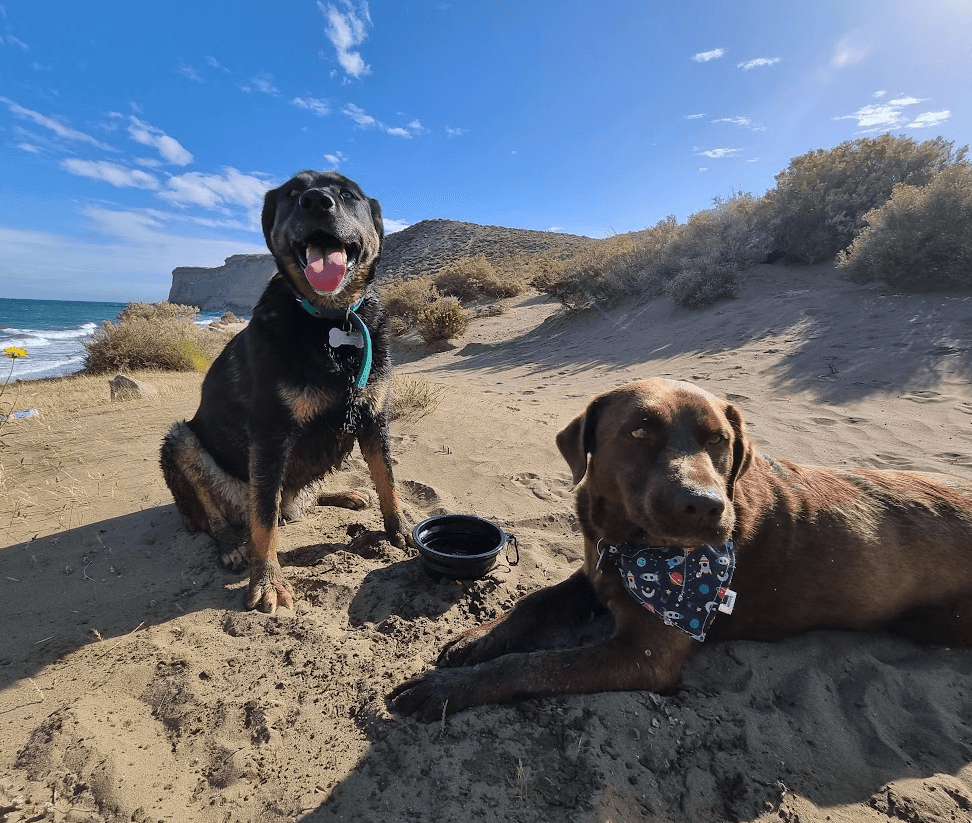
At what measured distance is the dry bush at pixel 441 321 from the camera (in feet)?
47.8

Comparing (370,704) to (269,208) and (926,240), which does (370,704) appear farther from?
(926,240)

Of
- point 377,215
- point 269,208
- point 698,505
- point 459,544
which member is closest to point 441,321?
point 377,215

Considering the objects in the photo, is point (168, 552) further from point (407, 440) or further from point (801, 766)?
point (801, 766)

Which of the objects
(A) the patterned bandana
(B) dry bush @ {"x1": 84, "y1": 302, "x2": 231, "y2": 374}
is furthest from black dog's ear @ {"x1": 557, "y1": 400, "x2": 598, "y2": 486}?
(B) dry bush @ {"x1": 84, "y1": 302, "x2": 231, "y2": 374}

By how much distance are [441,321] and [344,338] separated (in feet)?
39.3

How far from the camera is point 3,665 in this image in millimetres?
2287

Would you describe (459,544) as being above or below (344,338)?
below

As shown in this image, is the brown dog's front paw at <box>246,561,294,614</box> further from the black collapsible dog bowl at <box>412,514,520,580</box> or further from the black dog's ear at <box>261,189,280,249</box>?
the black dog's ear at <box>261,189,280,249</box>

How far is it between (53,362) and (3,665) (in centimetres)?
2368

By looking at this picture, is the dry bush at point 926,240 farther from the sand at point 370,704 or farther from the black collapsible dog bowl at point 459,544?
the black collapsible dog bowl at point 459,544

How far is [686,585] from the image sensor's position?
2096mm

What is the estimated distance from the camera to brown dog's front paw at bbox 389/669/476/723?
204 cm

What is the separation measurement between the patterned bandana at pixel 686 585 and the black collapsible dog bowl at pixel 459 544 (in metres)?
0.92

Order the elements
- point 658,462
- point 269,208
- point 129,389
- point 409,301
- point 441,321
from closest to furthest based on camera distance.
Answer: point 658,462 < point 269,208 < point 129,389 < point 441,321 < point 409,301
